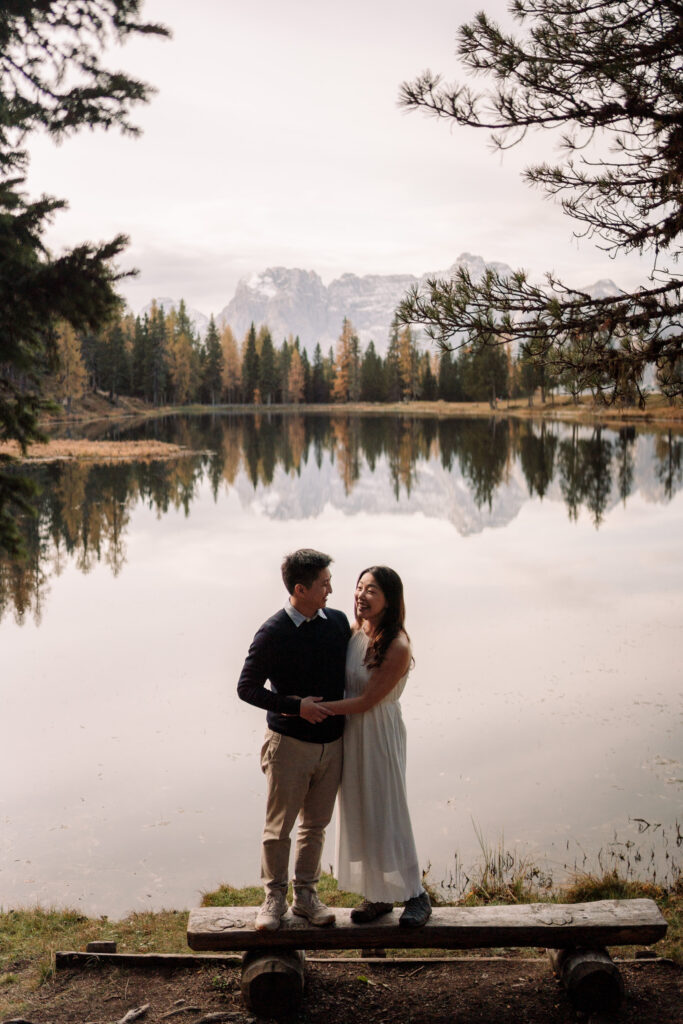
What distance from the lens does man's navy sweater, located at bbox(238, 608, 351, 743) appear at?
4.50 m

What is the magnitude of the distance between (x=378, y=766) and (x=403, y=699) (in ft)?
24.4

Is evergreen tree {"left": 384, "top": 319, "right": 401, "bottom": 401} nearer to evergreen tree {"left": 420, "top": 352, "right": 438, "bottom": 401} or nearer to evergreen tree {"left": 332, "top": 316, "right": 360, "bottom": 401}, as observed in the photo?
evergreen tree {"left": 420, "top": 352, "right": 438, "bottom": 401}

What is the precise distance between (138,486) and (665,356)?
29.5 m

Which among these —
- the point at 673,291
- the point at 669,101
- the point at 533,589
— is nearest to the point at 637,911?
the point at 673,291

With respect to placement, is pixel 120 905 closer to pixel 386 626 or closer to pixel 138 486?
pixel 386 626

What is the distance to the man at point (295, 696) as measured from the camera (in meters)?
4.49

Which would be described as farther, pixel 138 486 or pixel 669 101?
pixel 138 486

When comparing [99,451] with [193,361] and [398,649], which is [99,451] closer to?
[398,649]

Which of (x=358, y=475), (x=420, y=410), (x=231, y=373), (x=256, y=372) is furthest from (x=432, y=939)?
(x=231, y=373)

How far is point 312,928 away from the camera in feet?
15.0

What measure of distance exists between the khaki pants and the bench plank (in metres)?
0.25

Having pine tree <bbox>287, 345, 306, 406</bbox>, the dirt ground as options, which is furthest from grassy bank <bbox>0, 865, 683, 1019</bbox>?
pine tree <bbox>287, 345, 306, 406</bbox>

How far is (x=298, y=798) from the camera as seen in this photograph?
179 inches

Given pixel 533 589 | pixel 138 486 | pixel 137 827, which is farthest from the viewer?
pixel 138 486
